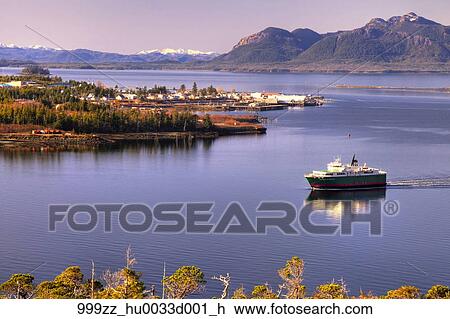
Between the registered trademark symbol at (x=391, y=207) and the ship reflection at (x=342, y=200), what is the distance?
13cm

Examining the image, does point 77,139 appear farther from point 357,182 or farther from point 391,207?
point 391,207

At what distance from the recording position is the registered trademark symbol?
5.48 meters

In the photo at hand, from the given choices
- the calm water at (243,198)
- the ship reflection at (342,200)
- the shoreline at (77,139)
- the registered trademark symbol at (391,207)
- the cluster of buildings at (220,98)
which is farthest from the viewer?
the cluster of buildings at (220,98)

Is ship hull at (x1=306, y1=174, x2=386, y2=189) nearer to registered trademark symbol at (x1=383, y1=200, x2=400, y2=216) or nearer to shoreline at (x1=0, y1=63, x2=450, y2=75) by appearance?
registered trademark symbol at (x1=383, y1=200, x2=400, y2=216)

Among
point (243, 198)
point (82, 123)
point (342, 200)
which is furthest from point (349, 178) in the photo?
point (82, 123)

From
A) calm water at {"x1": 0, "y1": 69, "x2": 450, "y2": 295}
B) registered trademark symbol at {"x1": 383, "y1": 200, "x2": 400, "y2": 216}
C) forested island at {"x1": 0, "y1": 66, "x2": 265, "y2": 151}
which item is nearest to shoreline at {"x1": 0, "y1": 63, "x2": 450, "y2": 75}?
forested island at {"x1": 0, "y1": 66, "x2": 265, "y2": 151}

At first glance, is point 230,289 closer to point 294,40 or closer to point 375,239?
point 375,239

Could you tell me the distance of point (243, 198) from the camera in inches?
227

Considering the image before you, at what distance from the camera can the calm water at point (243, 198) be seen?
381cm

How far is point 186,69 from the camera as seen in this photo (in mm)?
48062

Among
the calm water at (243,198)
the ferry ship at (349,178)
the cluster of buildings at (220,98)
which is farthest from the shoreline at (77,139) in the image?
the cluster of buildings at (220,98)

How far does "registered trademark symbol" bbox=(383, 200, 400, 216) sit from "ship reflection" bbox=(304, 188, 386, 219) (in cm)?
13

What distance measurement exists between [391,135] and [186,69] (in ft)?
124

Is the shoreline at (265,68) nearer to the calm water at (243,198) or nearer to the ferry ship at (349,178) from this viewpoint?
the calm water at (243,198)
